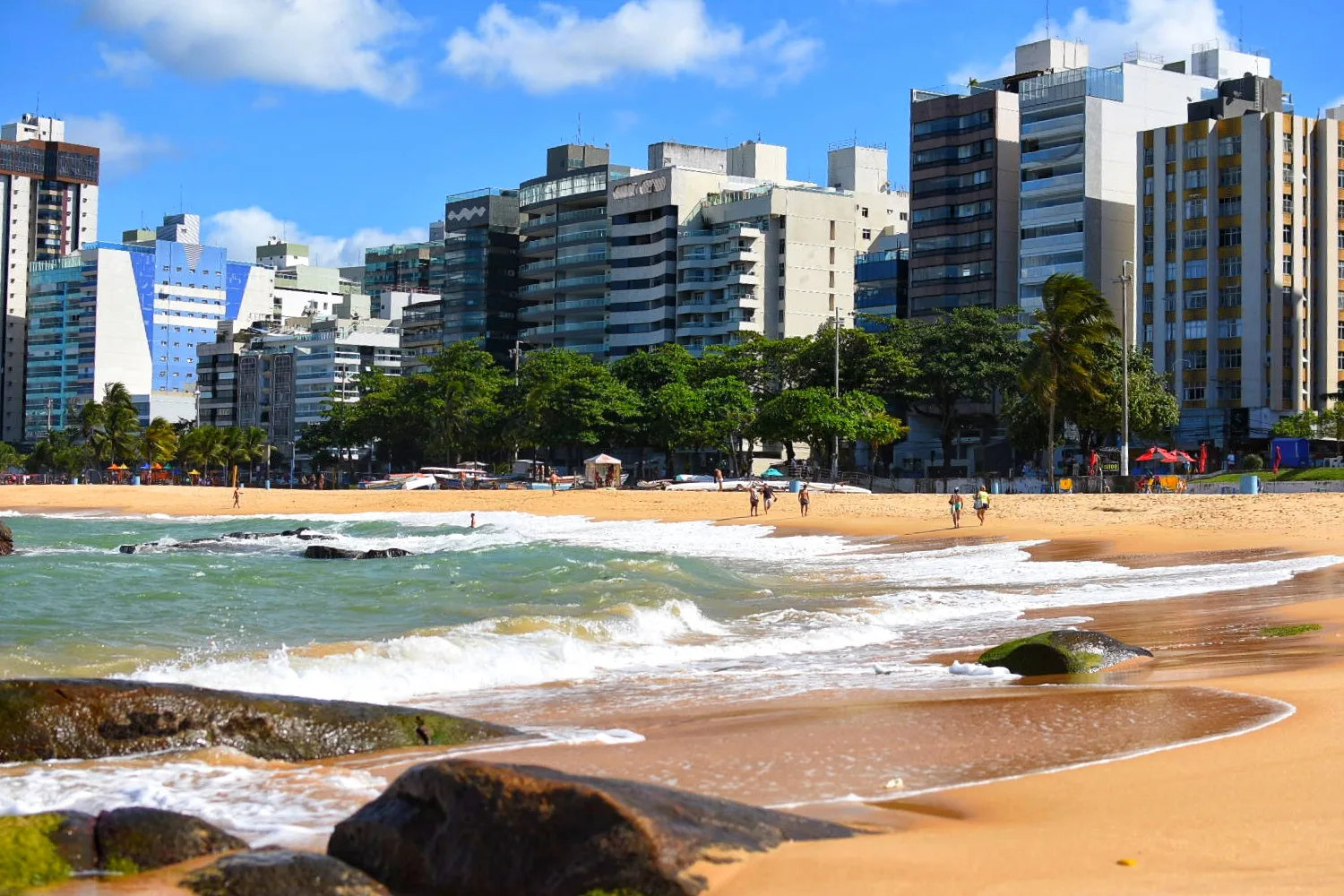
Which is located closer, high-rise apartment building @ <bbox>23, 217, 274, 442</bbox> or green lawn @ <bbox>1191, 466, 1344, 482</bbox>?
green lawn @ <bbox>1191, 466, 1344, 482</bbox>

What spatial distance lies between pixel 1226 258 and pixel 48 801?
84.3 meters

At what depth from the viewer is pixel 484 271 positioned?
124812mm

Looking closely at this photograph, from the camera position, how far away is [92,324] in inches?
6329

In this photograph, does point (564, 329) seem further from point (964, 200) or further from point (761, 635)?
point (761, 635)

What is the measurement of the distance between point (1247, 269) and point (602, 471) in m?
39.6

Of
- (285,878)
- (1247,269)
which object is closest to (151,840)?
(285,878)

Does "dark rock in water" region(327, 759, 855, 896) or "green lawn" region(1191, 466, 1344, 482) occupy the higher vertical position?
"green lawn" region(1191, 466, 1344, 482)

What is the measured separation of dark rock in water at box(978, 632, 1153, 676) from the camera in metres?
12.0

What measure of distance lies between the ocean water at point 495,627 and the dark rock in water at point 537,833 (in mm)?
1153

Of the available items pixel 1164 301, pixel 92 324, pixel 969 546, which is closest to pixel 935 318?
pixel 1164 301

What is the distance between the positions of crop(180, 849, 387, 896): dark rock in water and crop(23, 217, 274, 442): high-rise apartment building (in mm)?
161717

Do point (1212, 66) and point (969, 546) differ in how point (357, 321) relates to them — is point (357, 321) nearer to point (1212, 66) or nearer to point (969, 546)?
point (1212, 66)

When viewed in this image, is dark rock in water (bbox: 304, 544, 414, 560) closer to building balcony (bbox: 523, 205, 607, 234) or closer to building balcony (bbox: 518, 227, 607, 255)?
building balcony (bbox: 518, 227, 607, 255)

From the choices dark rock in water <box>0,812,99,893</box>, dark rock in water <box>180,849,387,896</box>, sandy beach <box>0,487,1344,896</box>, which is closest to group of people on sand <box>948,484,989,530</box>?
sandy beach <box>0,487,1344,896</box>
